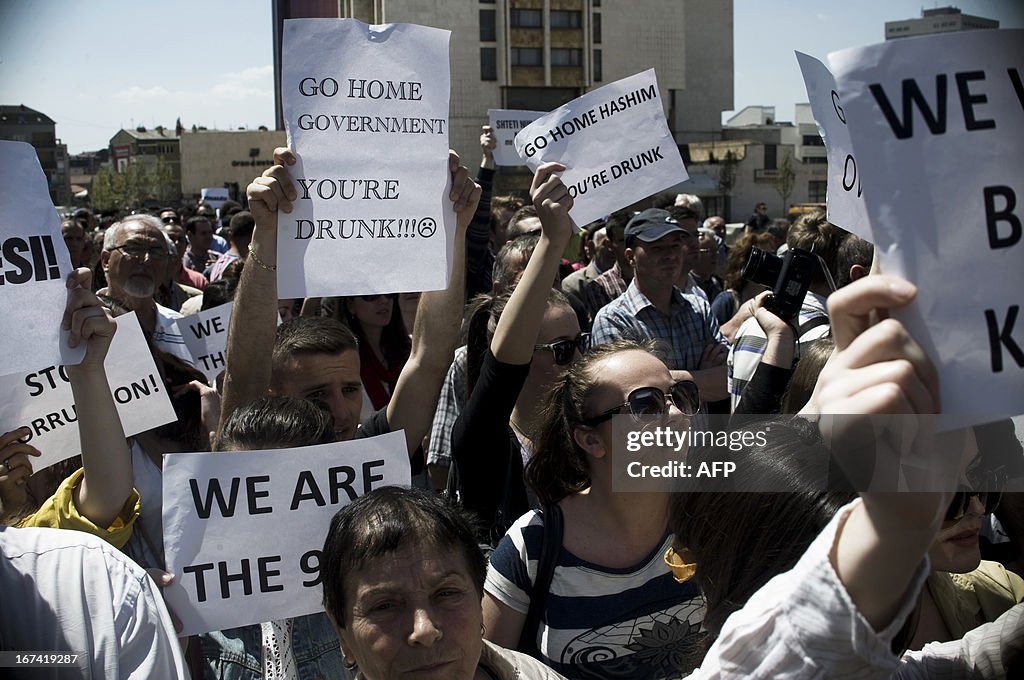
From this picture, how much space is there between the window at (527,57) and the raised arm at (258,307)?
61.5 metres

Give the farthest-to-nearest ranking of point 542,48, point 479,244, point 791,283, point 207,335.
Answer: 1. point 542,48
2. point 479,244
3. point 207,335
4. point 791,283

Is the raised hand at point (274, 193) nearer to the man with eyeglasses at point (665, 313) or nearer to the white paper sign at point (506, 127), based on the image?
the man with eyeglasses at point (665, 313)

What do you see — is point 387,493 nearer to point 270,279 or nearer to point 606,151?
point 270,279

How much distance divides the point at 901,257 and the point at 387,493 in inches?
53.7

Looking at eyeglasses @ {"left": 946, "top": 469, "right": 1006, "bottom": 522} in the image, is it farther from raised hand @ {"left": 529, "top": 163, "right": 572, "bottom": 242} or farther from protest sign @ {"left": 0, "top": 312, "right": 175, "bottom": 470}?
protest sign @ {"left": 0, "top": 312, "right": 175, "bottom": 470}

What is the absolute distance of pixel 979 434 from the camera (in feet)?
7.41

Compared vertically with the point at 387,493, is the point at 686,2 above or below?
above

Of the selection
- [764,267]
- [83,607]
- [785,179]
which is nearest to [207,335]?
[764,267]

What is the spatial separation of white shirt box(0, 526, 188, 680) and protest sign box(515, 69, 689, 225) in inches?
117

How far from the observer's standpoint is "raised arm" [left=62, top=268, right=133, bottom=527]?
247 centimetres

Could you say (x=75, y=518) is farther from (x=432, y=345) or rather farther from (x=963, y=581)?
(x=963, y=581)

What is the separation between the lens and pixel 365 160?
330 cm

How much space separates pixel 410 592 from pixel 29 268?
4.38 ft

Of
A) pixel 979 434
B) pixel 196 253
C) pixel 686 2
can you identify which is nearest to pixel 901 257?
pixel 979 434
